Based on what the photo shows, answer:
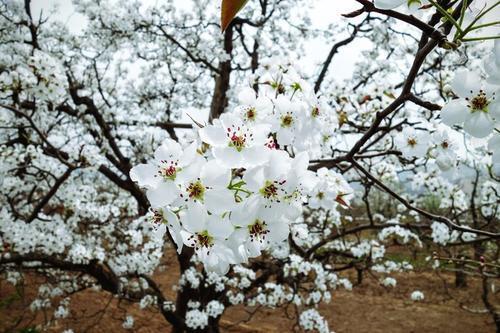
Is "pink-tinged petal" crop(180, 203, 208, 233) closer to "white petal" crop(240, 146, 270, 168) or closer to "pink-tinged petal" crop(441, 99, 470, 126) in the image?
"white petal" crop(240, 146, 270, 168)

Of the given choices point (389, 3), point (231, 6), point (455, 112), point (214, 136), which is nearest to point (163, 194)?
point (214, 136)

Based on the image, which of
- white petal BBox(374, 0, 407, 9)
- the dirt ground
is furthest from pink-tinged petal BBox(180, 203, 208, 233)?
the dirt ground

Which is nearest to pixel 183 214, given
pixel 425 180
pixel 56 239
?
pixel 56 239

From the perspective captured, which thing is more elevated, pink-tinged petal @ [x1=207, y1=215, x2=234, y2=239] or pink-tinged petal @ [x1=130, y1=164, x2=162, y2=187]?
pink-tinged petal @ [x1=130, y1=164, x2=162, y2=187]

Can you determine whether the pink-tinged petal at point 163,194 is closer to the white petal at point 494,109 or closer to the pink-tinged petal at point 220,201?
the pink-tinged petal at point 220,201

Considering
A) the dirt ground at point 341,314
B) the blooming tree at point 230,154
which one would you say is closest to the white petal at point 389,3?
the blooming tree at point 230,154

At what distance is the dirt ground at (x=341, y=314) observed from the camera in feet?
20.0

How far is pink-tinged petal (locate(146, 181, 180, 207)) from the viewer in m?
0.82

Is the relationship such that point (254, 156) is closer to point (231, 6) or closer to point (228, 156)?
point (228, 156)

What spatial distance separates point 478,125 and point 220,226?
0.63 m

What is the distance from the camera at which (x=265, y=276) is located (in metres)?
4.63

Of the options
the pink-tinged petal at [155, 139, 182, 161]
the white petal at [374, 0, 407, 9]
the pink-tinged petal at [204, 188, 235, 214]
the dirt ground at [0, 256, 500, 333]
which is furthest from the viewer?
the dirt ground at [0, 256, 500, 333]

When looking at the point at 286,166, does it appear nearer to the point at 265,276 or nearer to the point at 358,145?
the point at 358,145

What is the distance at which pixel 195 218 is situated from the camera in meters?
0.82
